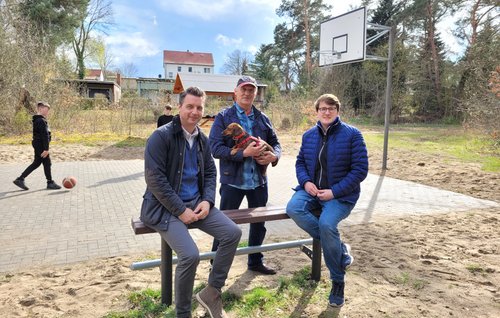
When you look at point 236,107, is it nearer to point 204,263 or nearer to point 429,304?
→ point 204,263

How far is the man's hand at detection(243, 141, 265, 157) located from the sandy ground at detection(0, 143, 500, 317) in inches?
49.2

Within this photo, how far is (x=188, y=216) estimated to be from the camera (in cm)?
281

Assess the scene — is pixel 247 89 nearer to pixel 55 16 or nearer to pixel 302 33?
pixel 55 16

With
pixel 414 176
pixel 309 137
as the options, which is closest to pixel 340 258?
pixel 309 137

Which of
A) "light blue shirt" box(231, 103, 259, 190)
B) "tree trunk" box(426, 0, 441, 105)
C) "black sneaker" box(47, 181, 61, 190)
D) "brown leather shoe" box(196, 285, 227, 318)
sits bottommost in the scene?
"brown leather shoe" box(196, 285, 227, 318)

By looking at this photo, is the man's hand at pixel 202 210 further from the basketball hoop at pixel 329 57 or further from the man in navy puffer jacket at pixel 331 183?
the basketball hoop at pixel 329 57

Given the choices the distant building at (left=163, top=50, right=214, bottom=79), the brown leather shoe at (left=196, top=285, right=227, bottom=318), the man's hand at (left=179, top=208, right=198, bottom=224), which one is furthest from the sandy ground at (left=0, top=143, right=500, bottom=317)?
the distant building at (left=163, top=50, right=214, bottom=79)

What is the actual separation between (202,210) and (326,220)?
3.45 ft

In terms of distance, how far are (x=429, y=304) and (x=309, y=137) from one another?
180cm

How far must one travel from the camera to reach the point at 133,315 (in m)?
2.90

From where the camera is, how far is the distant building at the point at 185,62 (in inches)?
3169

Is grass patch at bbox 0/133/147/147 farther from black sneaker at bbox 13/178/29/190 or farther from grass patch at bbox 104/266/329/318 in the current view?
grass patch at bbox 104/266/329/318

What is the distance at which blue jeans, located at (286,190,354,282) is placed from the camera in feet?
10.1

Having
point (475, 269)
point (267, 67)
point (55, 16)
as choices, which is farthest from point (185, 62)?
point (475, 269)
